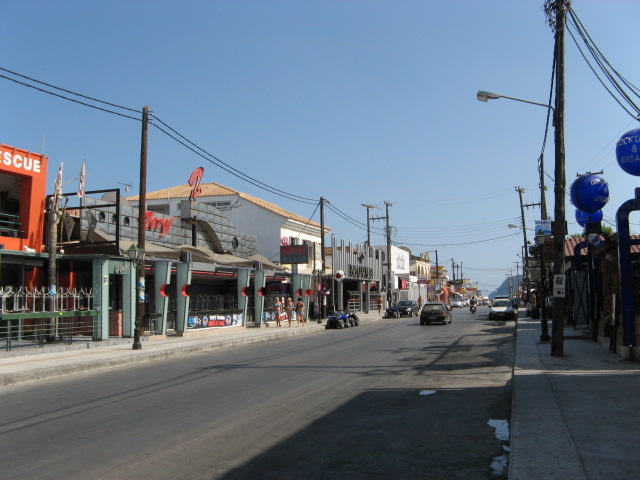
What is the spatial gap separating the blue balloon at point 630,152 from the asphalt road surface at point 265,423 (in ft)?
15.2

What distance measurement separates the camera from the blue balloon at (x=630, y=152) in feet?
35.1

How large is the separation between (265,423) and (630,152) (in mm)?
8073

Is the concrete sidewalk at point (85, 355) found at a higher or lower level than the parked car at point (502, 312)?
lower

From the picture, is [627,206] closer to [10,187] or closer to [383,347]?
[383,347]

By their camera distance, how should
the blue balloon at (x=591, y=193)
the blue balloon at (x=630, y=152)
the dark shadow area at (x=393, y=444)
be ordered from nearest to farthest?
the dark shadow area at (x=393, y=444)
the blue balloon at (x=630, y=152)
the blue balloon at (x=591, y=193)

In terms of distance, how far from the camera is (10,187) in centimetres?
2277

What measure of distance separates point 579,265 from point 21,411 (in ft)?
58.2

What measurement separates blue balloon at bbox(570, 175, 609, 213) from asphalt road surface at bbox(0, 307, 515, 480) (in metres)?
4.25

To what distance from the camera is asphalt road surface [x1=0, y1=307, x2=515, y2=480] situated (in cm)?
605

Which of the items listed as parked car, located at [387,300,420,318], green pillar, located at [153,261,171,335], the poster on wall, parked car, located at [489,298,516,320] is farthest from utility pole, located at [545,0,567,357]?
parked car, located at [387,300,420,318]

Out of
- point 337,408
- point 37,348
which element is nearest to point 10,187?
point 37,348

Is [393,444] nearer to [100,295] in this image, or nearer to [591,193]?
[591,193]

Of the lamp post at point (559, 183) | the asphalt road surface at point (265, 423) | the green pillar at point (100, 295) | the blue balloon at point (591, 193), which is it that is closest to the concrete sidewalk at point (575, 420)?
the asphalt road surface at point (265, 423)

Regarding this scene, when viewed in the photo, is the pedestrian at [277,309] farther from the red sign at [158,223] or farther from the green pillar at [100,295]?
the green pillar at [100,295]
